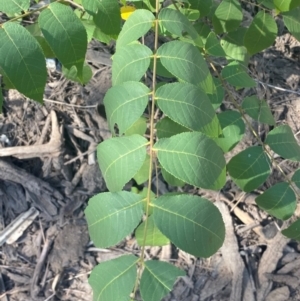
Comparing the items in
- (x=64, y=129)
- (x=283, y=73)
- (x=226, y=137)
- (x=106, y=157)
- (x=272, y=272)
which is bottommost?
(x=272, y=272)

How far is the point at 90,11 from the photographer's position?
129 cm

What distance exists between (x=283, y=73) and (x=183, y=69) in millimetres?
1585

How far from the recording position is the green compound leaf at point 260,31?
5.43ft

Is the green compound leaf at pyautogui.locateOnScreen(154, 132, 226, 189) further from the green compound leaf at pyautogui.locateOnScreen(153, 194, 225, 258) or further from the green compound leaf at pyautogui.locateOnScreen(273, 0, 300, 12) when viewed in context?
the green compound leaf at pyautogui.locateOnScreen(273, 0, 300, 12)

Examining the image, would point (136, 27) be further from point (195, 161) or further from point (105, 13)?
point (195, 161)

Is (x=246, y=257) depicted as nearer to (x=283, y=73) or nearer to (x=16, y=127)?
(x=283, y=73)

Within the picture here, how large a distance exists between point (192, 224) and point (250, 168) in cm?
43

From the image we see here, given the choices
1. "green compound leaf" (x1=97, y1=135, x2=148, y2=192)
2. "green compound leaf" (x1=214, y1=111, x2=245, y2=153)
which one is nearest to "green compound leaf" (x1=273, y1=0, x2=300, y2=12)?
"green compound leaf" (x1=214, y1=111, x2=245, y2=153)

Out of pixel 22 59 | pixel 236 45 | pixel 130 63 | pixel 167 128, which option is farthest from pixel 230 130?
pixel 22 59

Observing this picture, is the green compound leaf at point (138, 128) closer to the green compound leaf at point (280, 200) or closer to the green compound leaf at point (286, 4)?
the green compound leaf at point (280, 200)

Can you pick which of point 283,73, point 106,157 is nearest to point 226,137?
point 106,157

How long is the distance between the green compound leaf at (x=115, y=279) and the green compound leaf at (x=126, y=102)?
1.03ft

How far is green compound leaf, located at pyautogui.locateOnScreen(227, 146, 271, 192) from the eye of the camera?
138 centimetres

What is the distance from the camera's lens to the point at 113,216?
1.06 meters
